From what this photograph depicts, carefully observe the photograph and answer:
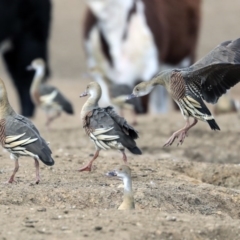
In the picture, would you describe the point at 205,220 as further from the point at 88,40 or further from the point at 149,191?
the point at 88,40

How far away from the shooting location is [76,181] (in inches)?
266

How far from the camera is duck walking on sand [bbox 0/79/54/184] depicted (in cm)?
629

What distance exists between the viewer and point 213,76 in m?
6.96

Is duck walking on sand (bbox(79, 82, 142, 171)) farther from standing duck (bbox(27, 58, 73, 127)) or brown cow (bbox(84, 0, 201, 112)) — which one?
brown cow (bbox(84, 0, 201, 112))

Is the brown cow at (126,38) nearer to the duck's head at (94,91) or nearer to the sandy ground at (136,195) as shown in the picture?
the sandy ground at (136,195)

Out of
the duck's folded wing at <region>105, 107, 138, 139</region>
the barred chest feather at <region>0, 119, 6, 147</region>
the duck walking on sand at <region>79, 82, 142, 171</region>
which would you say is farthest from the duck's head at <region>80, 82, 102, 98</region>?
the barred chest feather at <region>0, 119, 6, 147</region>

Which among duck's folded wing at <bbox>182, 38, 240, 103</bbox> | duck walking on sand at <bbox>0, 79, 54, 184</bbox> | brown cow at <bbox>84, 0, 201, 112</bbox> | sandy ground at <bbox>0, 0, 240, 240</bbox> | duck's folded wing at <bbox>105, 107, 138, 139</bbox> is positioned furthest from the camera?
brown cow at <bbox>84, 0, 201, 112</bbox>

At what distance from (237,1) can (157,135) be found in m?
19.8

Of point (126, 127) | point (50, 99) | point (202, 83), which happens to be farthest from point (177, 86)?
point (50, 99)

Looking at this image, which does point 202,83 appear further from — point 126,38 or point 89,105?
point 126,38

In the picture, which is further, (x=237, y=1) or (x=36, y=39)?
(x=237, y=1)

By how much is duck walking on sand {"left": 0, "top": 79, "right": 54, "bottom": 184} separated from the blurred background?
50.7 ft

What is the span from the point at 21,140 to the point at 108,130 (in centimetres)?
77

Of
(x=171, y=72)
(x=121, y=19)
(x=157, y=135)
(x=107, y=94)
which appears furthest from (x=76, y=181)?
(x=121, y=19)
